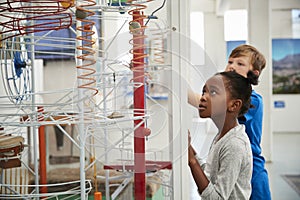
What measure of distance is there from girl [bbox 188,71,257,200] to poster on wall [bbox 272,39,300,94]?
531 cm

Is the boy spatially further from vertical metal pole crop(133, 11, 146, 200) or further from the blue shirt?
vertical metal pole crop(133, 11, 146, 200)

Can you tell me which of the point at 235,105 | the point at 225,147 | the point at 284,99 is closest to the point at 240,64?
the point at 235,105

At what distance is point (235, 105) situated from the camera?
1.32 meters

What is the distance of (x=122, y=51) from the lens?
5.01 ft

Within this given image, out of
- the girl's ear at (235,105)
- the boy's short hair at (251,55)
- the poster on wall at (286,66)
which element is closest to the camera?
the girl's ear at (235,105)

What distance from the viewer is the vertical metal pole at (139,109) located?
4.42 ft

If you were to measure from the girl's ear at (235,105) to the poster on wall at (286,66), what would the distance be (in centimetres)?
535

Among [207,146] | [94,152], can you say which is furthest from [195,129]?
[94,152]

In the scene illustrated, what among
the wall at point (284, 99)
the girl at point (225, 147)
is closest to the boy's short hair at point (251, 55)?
the girl at point (225, 147)

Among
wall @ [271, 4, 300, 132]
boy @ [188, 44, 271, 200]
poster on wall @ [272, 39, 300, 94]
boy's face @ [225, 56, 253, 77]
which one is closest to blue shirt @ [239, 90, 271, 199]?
boy @ [188, 44, 271, 200]

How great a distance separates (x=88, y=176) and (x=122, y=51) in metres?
0.95

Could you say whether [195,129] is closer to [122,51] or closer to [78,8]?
[122,51]

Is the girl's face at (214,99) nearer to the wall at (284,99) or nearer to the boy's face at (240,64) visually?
the boy's face at (240,64)

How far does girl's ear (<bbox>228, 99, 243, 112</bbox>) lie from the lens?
131 cm
